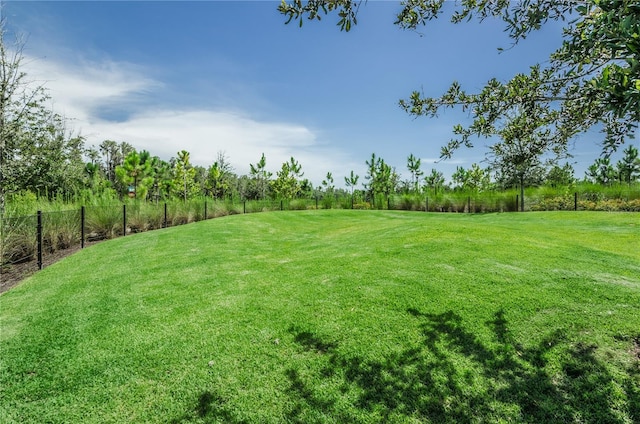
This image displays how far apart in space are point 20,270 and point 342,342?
8.03 meters

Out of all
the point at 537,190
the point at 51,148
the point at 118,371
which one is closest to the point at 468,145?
the point at 118,371

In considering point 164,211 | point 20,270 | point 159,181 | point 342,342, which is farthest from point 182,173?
point 342,342

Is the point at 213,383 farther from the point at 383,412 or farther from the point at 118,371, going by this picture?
the point at 383,412

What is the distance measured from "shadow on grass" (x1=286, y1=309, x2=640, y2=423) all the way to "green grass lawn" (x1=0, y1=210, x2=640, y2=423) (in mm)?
14

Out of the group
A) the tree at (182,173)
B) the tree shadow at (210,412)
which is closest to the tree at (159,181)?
the tree at (182,173)

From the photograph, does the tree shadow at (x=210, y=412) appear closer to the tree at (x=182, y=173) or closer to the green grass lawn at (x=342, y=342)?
the green grass lawn at (x=342, y=342)

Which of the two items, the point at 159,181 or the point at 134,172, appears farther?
the point at 159,181

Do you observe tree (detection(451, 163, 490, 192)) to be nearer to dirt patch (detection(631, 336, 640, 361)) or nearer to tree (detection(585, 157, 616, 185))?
tree (detection(585, 157, 616, 185))

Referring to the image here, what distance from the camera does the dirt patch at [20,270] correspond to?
6.25 m

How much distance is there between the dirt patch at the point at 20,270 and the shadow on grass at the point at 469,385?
661 cm

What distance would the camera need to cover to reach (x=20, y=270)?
23.4ft

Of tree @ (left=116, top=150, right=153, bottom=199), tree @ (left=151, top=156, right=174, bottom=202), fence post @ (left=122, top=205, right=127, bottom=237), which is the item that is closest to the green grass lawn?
fence post @ (left=122, top=205, right=127, bottom=237)

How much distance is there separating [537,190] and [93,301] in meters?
24.0

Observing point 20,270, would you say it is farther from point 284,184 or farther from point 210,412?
point 284,184
